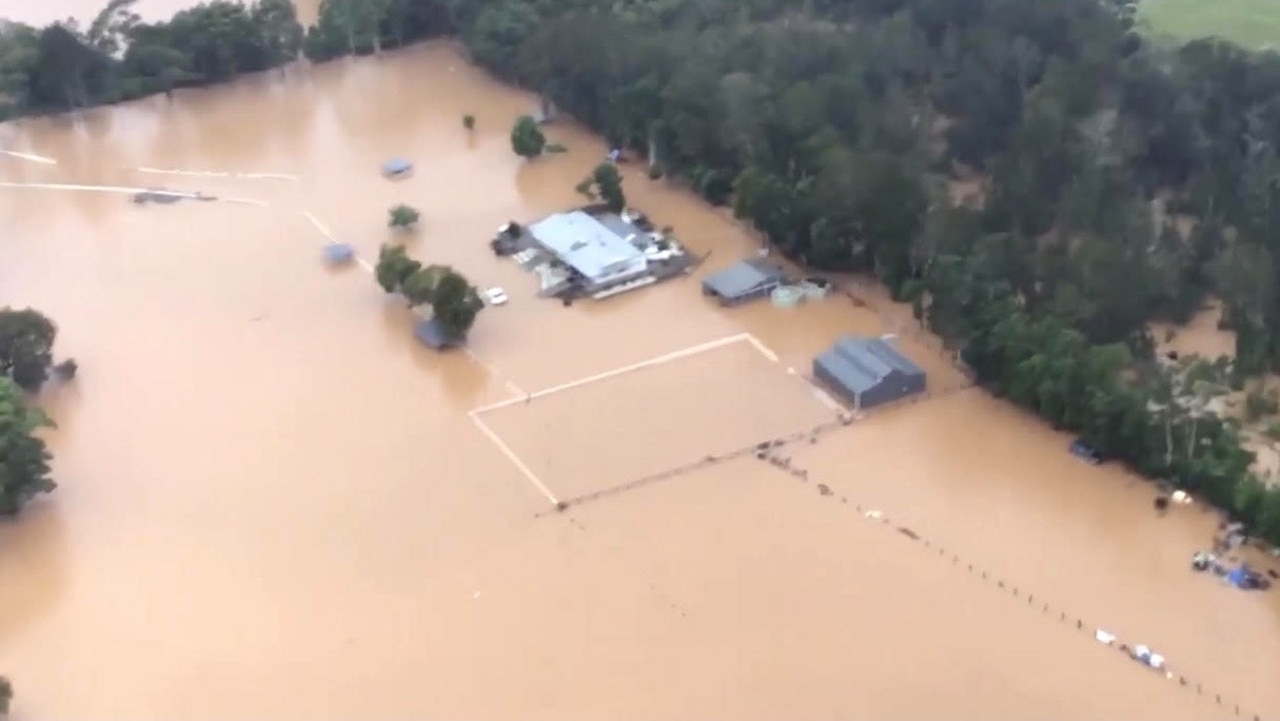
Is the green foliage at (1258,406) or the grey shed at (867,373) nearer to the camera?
the green foliage at (1258,406)

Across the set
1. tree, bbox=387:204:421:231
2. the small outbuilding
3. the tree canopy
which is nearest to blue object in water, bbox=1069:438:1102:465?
the tree canopy

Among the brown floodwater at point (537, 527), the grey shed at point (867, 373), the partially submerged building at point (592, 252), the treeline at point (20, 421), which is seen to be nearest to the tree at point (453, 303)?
the brown floodwater at point (537, 527)

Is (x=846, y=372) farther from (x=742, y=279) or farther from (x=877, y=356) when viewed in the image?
(x=742, y=279)

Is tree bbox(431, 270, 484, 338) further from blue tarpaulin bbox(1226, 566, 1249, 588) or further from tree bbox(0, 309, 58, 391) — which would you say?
blue tarpaulin bbox(1226, 566, 1249, 588)

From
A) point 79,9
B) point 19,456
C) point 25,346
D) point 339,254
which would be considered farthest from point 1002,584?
point 79,9

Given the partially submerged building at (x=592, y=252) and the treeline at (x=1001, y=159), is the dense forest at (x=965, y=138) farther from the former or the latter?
the partially submerged building at (x=592, y=252)

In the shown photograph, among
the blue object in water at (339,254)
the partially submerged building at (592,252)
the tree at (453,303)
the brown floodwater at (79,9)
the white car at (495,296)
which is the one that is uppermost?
the tree at (453,303)

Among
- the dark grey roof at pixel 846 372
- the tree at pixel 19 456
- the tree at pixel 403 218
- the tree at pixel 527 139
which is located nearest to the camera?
the tree at pixel 19 456
